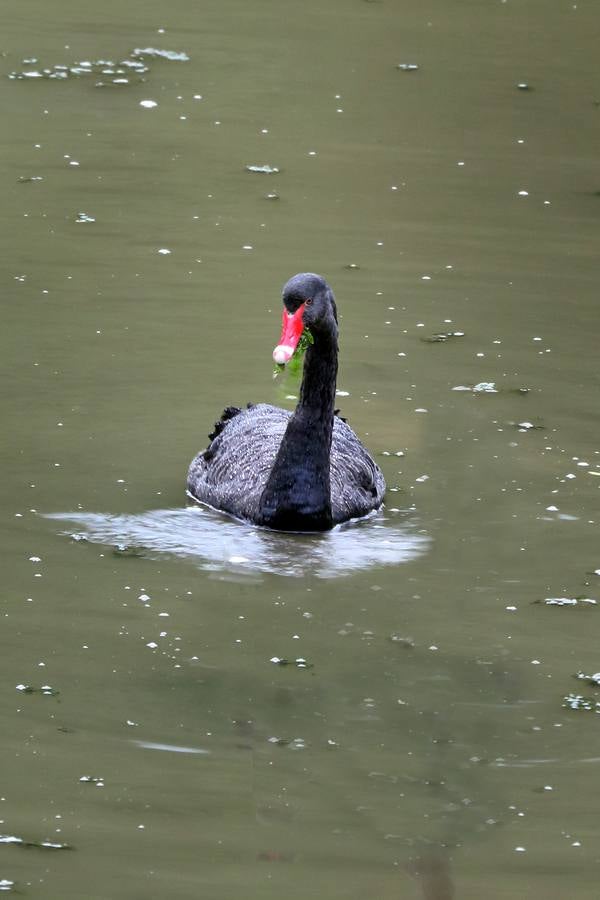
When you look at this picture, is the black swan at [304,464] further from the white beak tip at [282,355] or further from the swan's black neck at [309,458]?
the white beak tip at [282,355]

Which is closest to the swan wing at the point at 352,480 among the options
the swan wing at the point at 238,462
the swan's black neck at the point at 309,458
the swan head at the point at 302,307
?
the swan's black neck at the point at 309,458

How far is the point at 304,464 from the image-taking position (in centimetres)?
775

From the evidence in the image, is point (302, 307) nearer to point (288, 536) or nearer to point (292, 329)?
point (292, 329)

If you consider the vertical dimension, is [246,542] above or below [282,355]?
below

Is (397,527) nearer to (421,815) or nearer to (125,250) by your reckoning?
(421,815)

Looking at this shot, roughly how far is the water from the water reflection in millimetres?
22

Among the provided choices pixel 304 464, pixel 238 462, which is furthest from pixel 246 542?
pixel 238 462

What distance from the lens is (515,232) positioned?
12.5 meters

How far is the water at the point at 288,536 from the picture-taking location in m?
5.49

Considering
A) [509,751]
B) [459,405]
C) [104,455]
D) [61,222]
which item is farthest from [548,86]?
[509,751]

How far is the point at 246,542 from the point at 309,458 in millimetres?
458

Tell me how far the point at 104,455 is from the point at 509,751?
10.6 ft

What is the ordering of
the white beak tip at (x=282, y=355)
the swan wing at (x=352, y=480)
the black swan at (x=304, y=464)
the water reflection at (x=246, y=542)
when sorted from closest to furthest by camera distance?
1. the white beak tip at (x=282, y=355)
2. the water reflection at (x=246, y=542)
3. the black swan at (x=304, y=464)
4. the swan wing at (x=352, y=480)

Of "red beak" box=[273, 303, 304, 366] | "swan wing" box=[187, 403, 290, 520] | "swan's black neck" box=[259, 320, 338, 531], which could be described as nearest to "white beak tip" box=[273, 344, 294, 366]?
"red beak" box=[273, 303, 304, 366]
